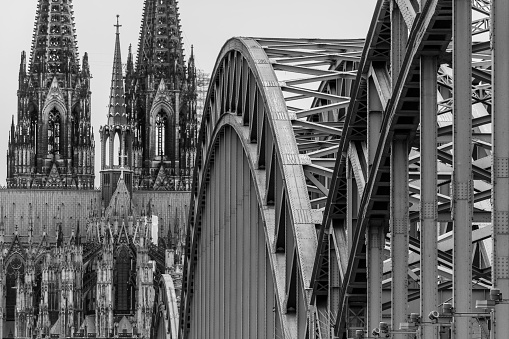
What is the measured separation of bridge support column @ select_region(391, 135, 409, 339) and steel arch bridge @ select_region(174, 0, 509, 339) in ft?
0.06

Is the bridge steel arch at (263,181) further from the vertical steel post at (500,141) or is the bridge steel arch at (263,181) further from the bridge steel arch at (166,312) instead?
the bridge steel arch at (166,312)

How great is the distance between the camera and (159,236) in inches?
6220

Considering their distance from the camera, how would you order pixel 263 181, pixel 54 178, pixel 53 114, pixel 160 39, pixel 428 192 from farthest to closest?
pixel 160 39, pixel 54 178, pixel 53 114, pixel 263 181, pixel 428 192

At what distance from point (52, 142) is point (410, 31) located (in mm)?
147793

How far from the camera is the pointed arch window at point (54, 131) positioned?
16688 centimetres

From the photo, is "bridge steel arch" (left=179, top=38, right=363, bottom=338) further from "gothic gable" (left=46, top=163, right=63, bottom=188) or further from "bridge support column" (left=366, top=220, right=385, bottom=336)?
"gothic gable" (left=46, top=163, right=63, bottom=188)

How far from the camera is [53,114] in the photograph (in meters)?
167

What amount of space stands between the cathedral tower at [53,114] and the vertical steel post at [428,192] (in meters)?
144

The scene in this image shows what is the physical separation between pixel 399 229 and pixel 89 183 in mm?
145381

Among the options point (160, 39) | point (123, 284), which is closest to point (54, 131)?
point (160, 39)

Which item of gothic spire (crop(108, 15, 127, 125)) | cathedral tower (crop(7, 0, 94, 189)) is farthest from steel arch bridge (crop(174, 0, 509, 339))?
cathedral tower (crop(7, 0, 94, 189))

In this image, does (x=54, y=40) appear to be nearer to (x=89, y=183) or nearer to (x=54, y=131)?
(x=54, y=131)

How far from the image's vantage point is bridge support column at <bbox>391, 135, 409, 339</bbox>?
76.6ft

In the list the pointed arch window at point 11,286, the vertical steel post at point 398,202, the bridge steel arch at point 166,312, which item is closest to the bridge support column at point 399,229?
the vertical steel post at point 398,202
